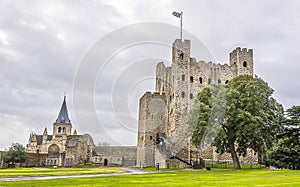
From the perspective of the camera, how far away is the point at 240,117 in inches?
1208

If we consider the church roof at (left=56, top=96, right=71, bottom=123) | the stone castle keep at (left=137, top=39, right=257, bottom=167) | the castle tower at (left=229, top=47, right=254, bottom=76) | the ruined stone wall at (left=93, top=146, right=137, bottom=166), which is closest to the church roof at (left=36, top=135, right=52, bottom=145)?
the church roof at (left=56, top=96, right=71, bottom=123)

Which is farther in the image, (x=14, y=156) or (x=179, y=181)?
(x=14, y=156)

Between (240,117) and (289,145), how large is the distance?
5.95 meters

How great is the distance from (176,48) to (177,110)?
390 inches

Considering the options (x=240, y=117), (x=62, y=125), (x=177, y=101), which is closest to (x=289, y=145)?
(x=240, y=117)

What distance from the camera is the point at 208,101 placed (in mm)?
33812

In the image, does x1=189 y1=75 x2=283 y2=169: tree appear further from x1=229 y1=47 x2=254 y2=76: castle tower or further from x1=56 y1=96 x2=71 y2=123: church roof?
x1=56 y1=96 x2=71 y2=123: church roof

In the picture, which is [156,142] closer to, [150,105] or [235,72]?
[150,105]

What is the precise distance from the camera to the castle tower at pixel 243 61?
55.5 m

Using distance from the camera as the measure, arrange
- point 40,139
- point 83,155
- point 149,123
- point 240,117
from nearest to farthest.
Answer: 1. point 240,117
2. point 149,123
3. point 83,155
4. point 40,139

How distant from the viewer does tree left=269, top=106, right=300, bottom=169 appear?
31156 millimetres

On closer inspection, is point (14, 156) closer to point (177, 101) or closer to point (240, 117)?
point (177, 101)

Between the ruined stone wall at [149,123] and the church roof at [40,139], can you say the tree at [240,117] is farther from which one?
the church roof at [40,139]

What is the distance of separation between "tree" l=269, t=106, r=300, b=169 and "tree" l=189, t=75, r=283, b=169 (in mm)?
941
